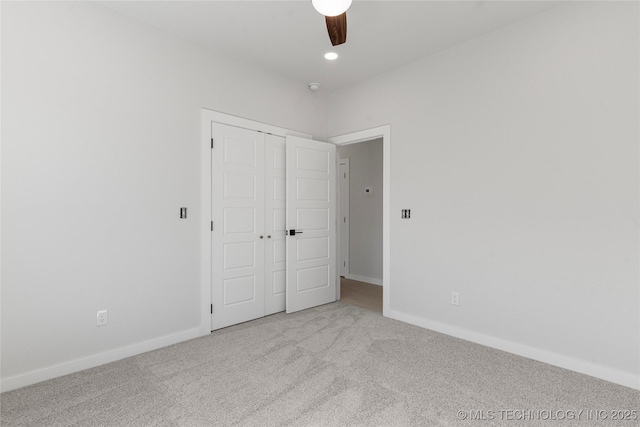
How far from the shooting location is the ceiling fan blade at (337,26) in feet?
6.48

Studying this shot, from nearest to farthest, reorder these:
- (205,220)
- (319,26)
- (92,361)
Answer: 1. (92,361)
2. (319,26)
3. (205,220)

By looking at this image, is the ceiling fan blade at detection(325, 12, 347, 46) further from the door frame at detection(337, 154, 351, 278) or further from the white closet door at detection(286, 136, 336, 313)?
the door frame at detection(337, 154, 351, 278)

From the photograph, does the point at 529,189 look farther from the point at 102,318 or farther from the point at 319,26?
the point at 102,318

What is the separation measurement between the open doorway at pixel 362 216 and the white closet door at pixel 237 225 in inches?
80.5

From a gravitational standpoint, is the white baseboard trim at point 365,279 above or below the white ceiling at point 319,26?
below

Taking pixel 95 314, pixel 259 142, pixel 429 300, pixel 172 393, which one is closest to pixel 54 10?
→ pixel 259 142

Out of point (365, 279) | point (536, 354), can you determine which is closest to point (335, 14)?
point (536, 354)

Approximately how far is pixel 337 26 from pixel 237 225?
2.15 m

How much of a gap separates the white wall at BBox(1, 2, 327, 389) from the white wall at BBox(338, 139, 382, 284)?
121 inches

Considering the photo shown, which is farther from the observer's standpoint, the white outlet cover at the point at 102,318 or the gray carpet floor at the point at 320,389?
the white outlet cover at the point at 102,318

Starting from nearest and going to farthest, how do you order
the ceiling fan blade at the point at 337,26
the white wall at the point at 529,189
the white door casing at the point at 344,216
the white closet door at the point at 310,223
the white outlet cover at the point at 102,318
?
the ceiling fan blade at the point at 337,26, the white wall at the point at 529,189, the white outlet cover at the point at 102,318, the white closet door at the point at 310,223, the white door casing at the point at 344,216

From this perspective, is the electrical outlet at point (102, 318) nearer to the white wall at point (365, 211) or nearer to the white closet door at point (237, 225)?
the white closet door at point (237, 225)

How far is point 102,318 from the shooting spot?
2568mm

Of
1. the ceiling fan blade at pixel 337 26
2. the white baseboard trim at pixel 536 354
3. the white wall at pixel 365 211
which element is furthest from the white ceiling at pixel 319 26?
the white baseboard trim at pixel 536 354
